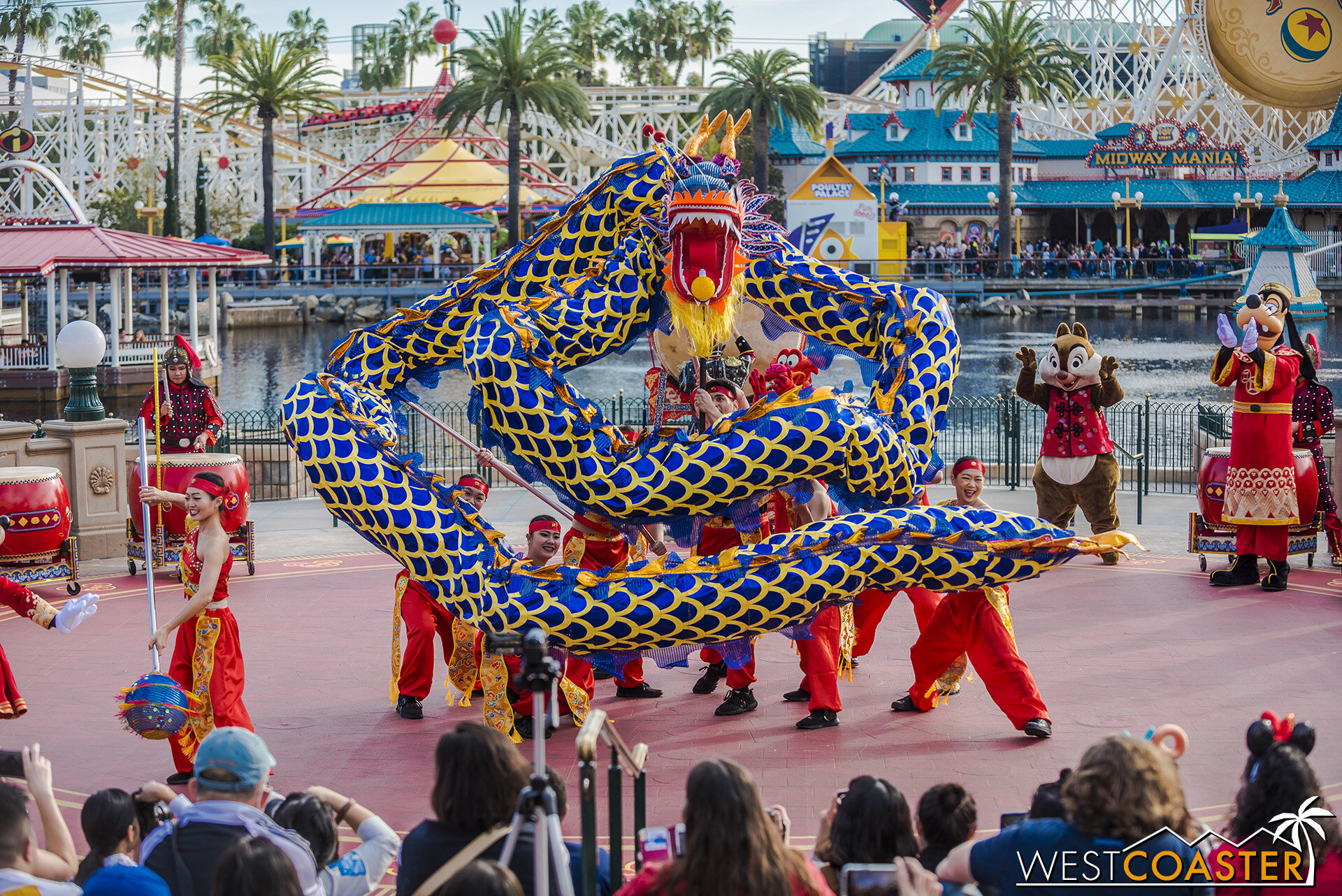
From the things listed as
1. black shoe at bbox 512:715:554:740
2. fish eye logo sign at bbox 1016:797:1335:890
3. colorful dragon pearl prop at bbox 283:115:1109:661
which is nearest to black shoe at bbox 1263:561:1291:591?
colorful dragon pearl prop at bbox 283:115:1109:661

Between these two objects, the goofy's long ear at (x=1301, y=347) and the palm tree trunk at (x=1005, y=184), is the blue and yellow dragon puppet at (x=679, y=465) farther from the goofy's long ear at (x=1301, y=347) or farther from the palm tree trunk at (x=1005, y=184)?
the palm tree trunk at (x=1005, y=184)

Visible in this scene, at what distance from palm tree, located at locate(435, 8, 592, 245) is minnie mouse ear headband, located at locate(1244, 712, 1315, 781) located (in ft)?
151

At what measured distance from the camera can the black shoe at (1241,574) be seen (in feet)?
37.5

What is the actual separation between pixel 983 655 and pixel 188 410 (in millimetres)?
7516

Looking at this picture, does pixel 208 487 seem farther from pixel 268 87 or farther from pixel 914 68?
pixel 914 68

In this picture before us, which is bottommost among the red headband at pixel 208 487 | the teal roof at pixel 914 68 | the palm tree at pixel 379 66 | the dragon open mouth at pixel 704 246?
the red headband at pixel 208 487

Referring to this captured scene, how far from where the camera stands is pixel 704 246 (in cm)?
773

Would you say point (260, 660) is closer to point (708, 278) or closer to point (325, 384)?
point (325, 384)

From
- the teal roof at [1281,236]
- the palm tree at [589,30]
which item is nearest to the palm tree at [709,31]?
the palm tree at [589,30]

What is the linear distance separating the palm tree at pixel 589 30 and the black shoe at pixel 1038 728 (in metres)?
71.8

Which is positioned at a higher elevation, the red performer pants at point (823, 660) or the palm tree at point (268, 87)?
the palm tree at point (268, 87)

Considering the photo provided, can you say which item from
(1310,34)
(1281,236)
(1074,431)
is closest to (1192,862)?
(1074,431)

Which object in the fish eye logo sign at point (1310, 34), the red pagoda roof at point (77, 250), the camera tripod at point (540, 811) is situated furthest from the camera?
the fish eye logo sign at point (1310, 34)

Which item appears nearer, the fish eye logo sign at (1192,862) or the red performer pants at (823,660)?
the fish eye logo sign at (1192,862)
